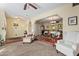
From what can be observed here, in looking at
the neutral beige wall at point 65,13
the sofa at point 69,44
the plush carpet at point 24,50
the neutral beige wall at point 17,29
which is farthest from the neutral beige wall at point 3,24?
the sofa at point 69,44

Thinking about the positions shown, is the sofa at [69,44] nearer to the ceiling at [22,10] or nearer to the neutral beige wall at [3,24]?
the ceiling at [22,10]

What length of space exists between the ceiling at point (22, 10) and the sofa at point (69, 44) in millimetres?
840

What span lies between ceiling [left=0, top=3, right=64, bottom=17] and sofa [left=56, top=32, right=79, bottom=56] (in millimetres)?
840

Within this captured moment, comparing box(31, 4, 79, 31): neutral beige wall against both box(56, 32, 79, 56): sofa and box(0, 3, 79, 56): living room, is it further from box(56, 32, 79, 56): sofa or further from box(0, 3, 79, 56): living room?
box(56, 32, 79, 56): sofa

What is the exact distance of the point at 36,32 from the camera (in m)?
2.89

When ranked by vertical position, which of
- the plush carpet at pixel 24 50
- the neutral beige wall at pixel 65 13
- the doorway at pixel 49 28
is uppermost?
the neutral beige wall at pixel 65 13

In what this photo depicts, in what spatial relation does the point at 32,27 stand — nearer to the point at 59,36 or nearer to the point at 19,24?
the point at 19,24

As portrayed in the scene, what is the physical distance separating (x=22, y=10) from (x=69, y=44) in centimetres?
170

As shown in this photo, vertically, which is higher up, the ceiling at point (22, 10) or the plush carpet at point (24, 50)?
the ceiling at point (22, 10)

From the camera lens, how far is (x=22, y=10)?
107 inches

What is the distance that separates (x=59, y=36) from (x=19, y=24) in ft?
3.78

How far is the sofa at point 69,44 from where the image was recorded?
9.00 ft

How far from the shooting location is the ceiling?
8.57ft

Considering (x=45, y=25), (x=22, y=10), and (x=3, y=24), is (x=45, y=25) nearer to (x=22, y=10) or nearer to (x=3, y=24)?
(x=22, y=10)
